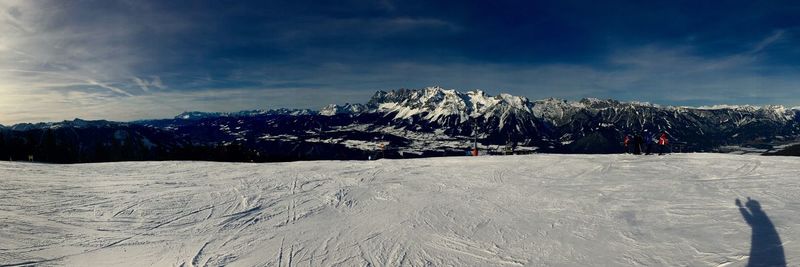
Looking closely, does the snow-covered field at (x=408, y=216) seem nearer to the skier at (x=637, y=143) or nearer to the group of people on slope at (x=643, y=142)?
the group of people on slope at (x=643, y=142)

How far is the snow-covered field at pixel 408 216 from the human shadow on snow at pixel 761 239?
0.10 m

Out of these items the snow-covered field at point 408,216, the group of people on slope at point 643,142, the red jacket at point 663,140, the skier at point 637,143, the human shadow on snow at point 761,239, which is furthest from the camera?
the skier at point 637,143

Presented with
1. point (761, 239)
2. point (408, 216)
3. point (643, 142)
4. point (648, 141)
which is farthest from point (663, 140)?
point (408, 216)

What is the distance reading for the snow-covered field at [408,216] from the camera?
31.1 ft

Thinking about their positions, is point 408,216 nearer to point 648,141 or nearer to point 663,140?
point 663,140

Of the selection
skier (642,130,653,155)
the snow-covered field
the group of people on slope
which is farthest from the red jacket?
the snow-covered field

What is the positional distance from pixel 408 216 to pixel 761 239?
920 cm

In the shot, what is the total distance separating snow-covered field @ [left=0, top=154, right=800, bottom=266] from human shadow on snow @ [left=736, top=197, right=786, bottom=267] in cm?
10

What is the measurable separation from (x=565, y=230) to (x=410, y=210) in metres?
4.92

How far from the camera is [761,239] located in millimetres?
9562

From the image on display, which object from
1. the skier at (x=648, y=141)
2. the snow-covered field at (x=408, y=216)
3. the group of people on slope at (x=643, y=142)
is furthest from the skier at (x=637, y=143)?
the snow-covered field at (x=408, y=216)

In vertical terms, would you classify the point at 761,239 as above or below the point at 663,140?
below

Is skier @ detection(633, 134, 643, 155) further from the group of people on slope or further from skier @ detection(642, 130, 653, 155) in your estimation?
skier @ detection(642, 130, 653, 155)

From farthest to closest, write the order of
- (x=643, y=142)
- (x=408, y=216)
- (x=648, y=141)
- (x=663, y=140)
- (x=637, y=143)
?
(x=643, y=142) → (x=637, y=143) → (x=648, y=141) → (x=663, y=140) → (x=408, y=216)
